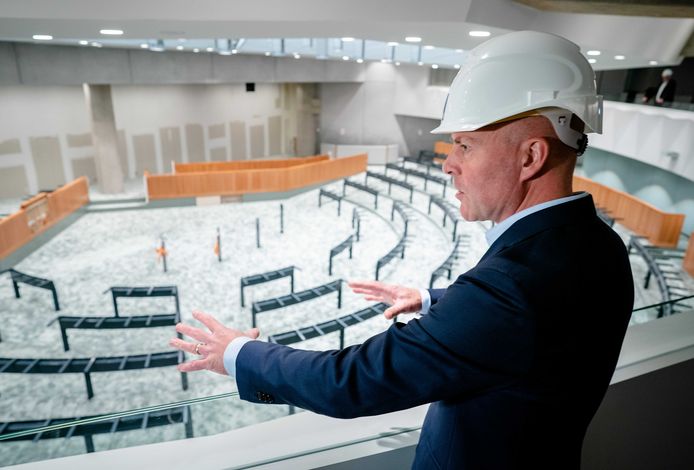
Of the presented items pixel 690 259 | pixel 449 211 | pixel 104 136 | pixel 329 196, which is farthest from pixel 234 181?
pixel 690 259

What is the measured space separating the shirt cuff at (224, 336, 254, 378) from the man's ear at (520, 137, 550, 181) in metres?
0.85

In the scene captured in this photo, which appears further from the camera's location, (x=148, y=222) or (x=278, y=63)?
(x=278, y=63)

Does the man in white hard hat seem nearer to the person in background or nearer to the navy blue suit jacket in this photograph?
the navy blue suit jacket

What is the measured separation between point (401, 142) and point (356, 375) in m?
25.0

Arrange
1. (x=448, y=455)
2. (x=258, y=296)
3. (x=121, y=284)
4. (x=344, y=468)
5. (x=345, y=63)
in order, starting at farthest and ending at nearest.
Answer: (x=345, y=63) < (x=121, y=284) < (x=258, y=296) < (x=344, y=468) < (x=448, y=455)

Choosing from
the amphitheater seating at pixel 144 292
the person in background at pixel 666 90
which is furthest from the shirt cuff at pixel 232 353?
the person in background at pixel 666 90

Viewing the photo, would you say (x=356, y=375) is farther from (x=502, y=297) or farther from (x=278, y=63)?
(x=278, y=63)

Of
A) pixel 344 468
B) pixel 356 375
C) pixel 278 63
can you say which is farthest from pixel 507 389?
pixel 278 63

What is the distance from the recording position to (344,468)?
1.60 meters

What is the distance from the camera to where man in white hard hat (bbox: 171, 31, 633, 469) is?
3.20 ft

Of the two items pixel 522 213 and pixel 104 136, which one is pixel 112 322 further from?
pixel 104 136

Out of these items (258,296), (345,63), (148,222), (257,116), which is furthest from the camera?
(257,116)

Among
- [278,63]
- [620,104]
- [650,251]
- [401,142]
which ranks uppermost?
[278,63]

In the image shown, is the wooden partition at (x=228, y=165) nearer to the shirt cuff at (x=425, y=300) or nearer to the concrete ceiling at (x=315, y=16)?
the concrete ceiling at (x=315, y=16)
